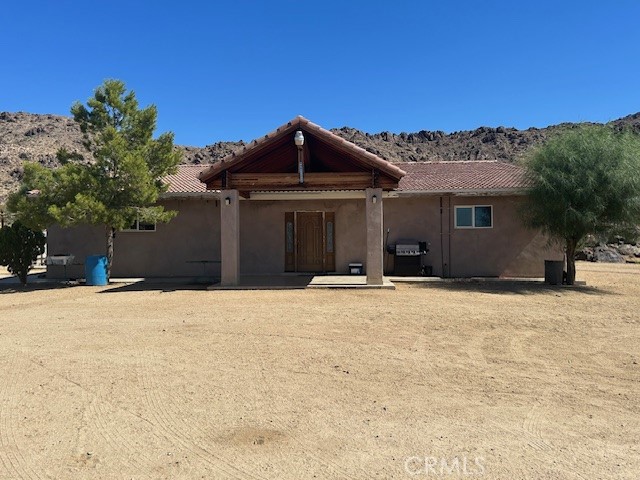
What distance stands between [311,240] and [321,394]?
1225 cm

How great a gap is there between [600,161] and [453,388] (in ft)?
35.9

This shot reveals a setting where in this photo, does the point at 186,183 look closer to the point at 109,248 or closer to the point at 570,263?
the point at 109,248

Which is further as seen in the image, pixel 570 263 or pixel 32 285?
pixel 32 285

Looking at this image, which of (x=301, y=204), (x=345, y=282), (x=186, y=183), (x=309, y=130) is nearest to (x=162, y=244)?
(x=186, y=183)

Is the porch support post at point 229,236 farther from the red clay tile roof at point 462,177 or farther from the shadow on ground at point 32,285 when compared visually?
the red clay tile roof at point 462,177

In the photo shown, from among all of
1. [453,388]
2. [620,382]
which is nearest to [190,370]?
[453,388]

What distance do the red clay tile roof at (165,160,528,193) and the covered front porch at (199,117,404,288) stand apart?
6.26ft

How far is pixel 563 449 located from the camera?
12.4ft

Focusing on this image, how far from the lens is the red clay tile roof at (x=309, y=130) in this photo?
41.7ft

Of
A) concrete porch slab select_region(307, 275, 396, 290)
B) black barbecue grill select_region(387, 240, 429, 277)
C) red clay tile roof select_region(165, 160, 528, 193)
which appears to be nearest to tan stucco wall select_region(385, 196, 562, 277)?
black barbecue grill select_region(387, 240, 429, 277)

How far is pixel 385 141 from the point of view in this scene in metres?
81.6

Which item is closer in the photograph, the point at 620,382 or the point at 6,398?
the point at 6,398

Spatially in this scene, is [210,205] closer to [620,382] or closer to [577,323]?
[577,323]

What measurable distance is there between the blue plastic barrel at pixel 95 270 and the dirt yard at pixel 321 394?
17.8 feet
